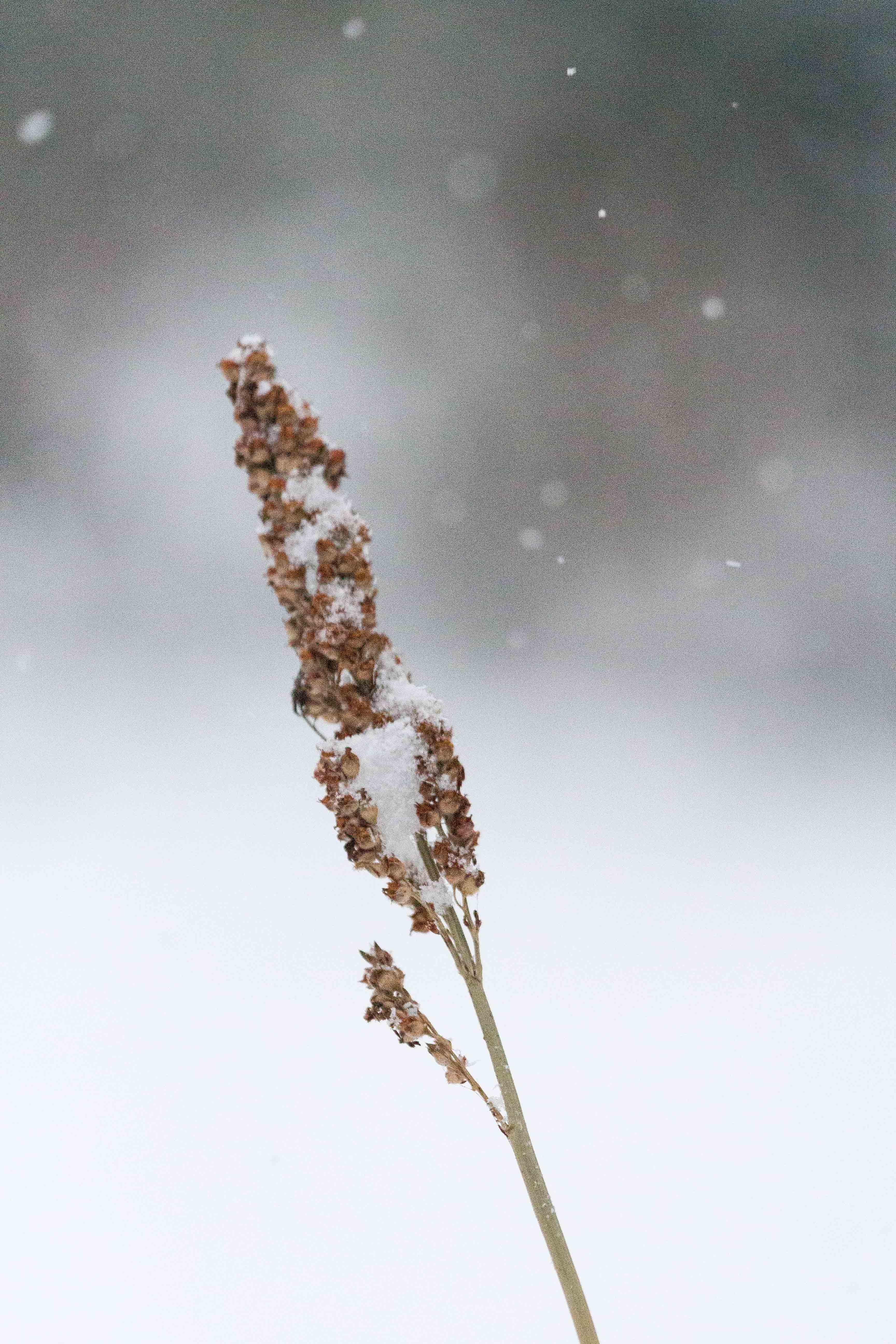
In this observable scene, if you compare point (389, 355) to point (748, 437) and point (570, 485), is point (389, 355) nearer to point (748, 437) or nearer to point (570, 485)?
point (570, 485)

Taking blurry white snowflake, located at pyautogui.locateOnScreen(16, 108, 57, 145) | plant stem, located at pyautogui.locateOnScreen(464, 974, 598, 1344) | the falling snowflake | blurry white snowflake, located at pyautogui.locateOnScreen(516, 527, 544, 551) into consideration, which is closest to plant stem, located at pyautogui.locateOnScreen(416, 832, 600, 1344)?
plant stem, located at pyautogui.locateOnScreen(464, 974, 598, 1344)

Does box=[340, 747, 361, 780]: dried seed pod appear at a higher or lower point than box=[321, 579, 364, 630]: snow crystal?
lower

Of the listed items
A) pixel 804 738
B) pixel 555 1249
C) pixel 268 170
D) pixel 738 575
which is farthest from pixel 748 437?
pixel 555 1249

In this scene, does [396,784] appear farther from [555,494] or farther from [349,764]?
[555,494]

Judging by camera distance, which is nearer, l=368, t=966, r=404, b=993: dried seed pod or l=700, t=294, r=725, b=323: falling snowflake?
l=368, t=966, r=404, b=993: dried seed pod

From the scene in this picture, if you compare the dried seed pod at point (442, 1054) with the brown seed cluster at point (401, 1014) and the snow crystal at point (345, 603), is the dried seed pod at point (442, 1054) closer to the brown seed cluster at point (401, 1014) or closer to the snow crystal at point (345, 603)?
the brown seed cluster at point (401, 1014)

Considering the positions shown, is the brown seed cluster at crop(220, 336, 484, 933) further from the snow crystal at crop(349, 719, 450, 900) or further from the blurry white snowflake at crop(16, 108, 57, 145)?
the blurry white snowflake at crop(16, 108, 57, 145)

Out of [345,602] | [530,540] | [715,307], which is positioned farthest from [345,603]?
[715,307]
